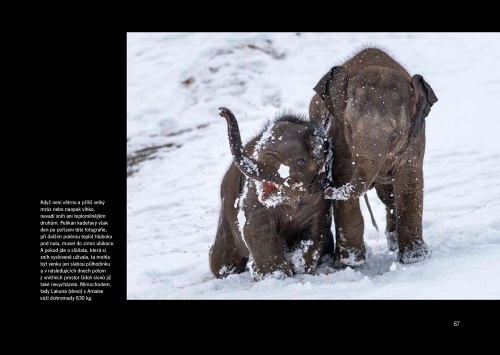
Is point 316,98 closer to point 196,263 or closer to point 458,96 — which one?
point 196,263

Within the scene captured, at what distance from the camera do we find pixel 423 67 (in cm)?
2127

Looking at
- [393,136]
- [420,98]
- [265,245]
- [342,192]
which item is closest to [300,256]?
[265,245]

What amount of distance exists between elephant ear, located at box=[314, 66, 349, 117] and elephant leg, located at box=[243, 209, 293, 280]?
1231 mm

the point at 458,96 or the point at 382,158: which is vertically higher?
the point at 458,96

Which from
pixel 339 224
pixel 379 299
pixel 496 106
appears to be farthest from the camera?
pixel 496 106

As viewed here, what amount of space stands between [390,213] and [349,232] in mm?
1546

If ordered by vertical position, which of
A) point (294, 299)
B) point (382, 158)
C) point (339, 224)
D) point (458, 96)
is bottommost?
point (294, 299)

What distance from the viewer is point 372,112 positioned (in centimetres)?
841

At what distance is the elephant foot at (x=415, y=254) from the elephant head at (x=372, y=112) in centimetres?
114

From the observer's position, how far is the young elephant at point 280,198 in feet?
27.6

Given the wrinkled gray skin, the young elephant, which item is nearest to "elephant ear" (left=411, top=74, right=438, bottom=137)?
the wrinkled gray skin

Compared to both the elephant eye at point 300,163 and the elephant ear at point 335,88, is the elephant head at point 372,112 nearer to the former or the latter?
the elephant ear at point 335,88

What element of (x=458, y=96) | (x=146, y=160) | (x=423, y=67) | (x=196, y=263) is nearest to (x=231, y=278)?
(x=196, y=263)

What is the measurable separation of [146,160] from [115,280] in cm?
1082
